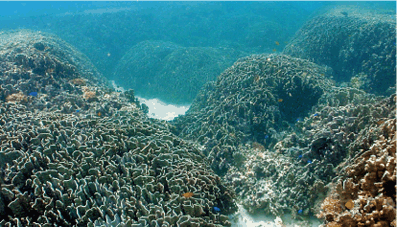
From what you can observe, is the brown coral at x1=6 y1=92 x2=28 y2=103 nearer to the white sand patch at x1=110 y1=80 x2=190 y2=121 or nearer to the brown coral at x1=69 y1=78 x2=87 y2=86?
the brown coral at x1=69 y1=78 x2=87 y2=86

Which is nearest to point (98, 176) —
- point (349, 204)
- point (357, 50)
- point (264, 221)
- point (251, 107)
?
point (264, 221)

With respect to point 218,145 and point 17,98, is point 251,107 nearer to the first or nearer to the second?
point 218,145

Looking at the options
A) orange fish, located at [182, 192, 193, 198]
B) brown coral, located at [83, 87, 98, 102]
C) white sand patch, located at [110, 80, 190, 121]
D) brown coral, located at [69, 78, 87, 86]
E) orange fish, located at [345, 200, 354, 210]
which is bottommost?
orange fish, located at [345, 200, 354, 210]

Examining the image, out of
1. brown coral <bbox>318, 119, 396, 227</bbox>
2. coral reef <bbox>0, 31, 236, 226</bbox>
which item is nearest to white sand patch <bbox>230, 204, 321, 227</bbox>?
coral reef <bbox>0, 31, 236, 226</bbox>

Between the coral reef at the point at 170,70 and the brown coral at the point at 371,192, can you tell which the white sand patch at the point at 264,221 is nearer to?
the brown coral at the point at 371,192

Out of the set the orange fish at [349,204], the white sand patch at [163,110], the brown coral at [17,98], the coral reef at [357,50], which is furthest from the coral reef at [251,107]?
the brown coral at [17,98]

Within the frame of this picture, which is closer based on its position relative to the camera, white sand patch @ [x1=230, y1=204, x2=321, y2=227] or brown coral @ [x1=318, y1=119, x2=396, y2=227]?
brown coral @ [x1=318, y1=119, x2=396, y2=227]
